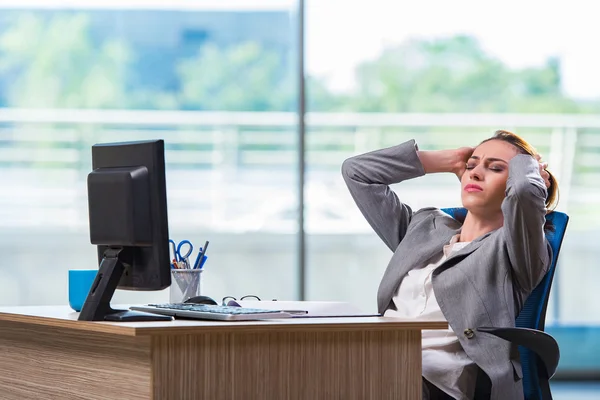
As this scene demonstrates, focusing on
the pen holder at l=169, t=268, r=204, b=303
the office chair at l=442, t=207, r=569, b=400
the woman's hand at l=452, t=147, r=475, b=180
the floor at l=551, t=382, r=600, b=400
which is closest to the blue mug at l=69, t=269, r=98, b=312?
the pen holder at l=169, t=268, r=204, b=303

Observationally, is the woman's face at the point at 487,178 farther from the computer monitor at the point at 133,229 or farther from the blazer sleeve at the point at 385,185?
the computer monitor at the point at 133,229

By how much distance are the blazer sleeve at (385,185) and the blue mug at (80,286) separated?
945 millimetres

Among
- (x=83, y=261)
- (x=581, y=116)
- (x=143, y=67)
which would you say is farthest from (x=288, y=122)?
(x=581, y=116)

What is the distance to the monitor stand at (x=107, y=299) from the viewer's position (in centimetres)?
200

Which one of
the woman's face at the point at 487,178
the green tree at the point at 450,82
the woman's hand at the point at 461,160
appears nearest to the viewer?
the woman's face at the point at 487,178

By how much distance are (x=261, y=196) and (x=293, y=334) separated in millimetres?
2581

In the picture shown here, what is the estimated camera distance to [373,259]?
4582mm

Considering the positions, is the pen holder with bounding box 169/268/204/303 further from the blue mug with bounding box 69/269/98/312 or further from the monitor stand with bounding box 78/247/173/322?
the monitor stand with bounding box 78/247/173/322

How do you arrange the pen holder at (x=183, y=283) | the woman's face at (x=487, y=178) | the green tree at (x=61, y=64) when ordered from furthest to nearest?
the green tree at (x=61, y=64) → the woman's face at (x=487, y=178) → the pen holder at (x=183, y=283)

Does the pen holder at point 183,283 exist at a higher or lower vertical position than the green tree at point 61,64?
lower

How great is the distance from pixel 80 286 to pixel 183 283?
30cm

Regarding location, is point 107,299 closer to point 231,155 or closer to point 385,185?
point 385,185

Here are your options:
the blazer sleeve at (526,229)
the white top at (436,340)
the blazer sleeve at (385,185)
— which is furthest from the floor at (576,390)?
the blazer sleeve at (526,229)

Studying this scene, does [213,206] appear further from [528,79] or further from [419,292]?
[419,292]
